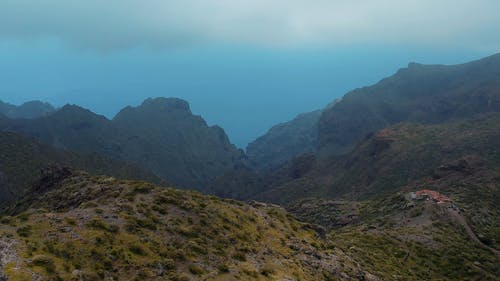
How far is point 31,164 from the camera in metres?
117

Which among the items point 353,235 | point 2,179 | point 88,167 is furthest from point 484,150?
point 2,179

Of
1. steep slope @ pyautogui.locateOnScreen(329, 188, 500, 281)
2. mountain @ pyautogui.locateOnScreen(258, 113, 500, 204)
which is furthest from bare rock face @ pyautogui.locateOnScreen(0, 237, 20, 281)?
mountain @ pyautogui.locateOnScreen(258, 113, 500, 204)

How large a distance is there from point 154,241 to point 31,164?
92.4 metres

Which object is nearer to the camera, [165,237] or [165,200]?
[165,237]

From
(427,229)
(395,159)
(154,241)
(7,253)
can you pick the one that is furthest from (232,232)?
(395,159)

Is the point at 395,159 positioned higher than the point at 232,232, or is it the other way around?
the point at 232,232

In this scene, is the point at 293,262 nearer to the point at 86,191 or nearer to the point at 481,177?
the point at 86,191

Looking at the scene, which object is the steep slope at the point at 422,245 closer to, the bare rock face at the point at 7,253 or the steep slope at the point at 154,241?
the steep slope at the point at 154,241

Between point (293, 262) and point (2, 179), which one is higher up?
point (2, 179)

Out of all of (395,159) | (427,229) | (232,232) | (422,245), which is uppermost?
(232,232)

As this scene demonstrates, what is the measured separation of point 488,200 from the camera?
271ft

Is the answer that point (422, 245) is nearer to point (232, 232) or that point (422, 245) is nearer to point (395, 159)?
point (232, 232)

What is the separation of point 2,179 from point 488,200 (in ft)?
282

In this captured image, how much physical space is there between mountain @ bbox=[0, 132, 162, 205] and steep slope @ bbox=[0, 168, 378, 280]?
5492cm
